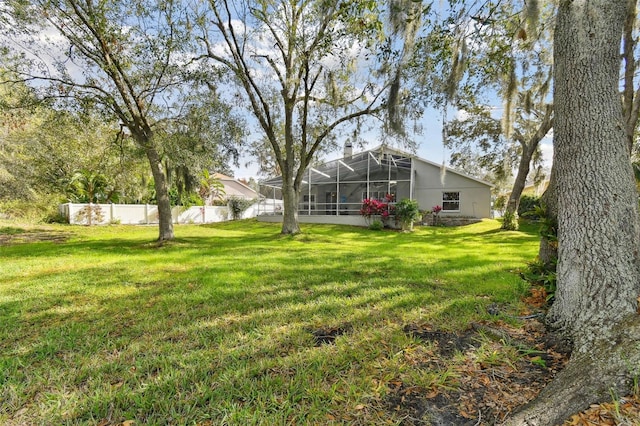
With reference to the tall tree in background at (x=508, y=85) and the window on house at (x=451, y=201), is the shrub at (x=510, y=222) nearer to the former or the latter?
the tall tree in background at (x=508, y=85)

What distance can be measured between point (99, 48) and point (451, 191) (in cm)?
1717

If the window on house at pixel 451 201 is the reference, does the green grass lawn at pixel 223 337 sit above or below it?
below

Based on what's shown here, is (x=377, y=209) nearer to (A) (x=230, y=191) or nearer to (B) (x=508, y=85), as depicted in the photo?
(B) (x=508, y=85)

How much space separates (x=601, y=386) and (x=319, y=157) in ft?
40.9

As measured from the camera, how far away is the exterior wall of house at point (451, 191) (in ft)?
54.1

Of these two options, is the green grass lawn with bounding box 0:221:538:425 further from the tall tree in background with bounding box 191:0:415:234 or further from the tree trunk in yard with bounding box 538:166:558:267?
the tall tree in background with bounding box 191:0:415:234

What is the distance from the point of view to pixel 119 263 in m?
5.98

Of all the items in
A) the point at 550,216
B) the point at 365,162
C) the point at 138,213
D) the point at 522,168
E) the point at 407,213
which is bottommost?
the point at 138,213

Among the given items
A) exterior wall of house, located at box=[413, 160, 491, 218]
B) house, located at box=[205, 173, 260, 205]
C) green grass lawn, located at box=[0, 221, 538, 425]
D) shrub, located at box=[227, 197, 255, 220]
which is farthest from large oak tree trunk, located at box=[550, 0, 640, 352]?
house, located at box=[205, 173, 260, 205]

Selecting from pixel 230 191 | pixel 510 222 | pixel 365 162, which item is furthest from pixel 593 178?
pixel 230 191

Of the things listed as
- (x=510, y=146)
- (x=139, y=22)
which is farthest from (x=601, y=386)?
(x=510, y=146)

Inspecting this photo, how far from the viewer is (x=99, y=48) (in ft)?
24.1

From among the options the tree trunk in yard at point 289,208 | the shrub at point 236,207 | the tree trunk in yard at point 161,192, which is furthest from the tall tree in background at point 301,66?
the shrub at point 236,207

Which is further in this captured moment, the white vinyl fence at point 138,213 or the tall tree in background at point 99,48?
the white vinyl fence at point 138,213
